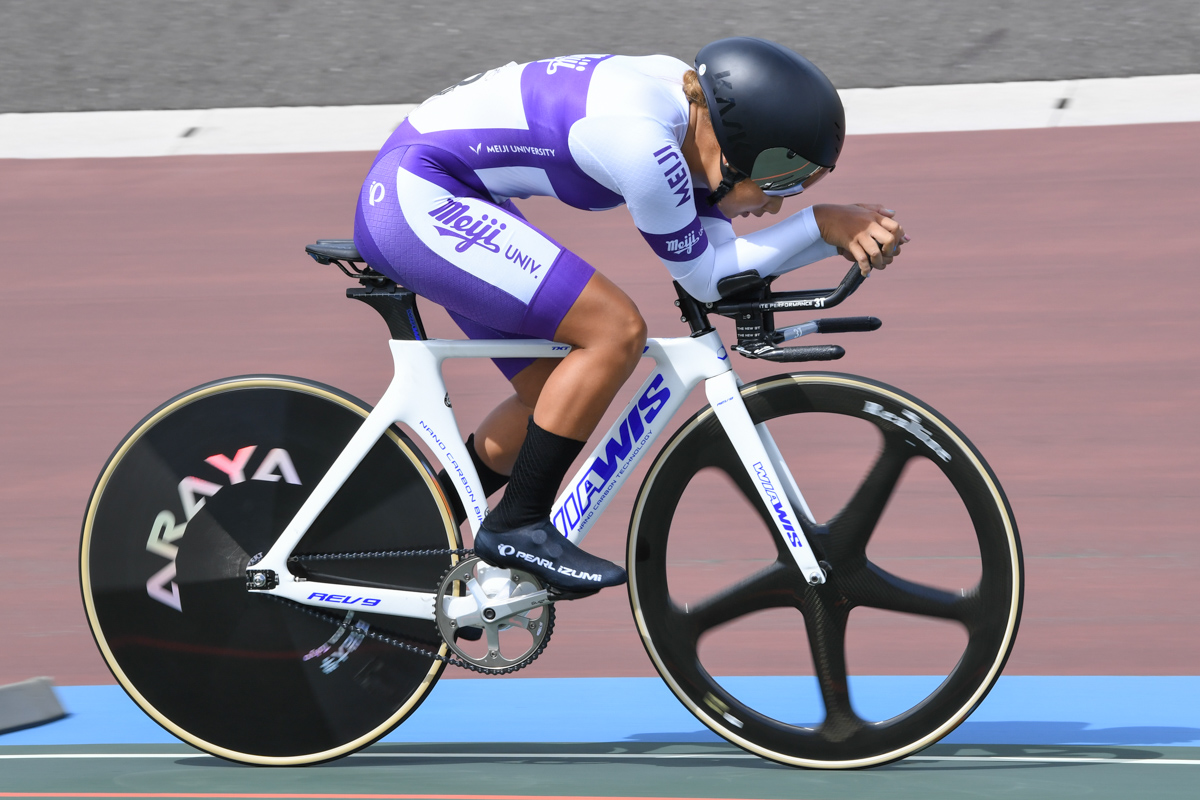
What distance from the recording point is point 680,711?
3.81 m

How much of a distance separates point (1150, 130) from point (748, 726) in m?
7.02

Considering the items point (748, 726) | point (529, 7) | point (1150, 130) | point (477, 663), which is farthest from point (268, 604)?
point (529, 7)

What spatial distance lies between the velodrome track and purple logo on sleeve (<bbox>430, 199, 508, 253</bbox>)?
46.2 inches

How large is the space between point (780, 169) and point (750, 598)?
94 cm

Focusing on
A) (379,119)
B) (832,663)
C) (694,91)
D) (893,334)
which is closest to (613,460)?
(832,663)

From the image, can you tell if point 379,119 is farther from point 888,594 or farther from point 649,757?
point 888,594

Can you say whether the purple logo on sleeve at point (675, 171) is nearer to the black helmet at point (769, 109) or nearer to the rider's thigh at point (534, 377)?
the black helmet at point (769, 109)

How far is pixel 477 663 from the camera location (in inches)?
127

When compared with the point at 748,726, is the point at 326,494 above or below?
above

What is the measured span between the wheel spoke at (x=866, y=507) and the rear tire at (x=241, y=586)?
0.95m

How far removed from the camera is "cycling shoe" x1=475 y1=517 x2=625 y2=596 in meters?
3.17

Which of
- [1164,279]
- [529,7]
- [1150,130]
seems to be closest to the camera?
[1164,279]

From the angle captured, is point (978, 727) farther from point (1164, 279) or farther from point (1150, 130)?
point (1150, 130)

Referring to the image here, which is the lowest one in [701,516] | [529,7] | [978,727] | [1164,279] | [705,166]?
[529,7]
